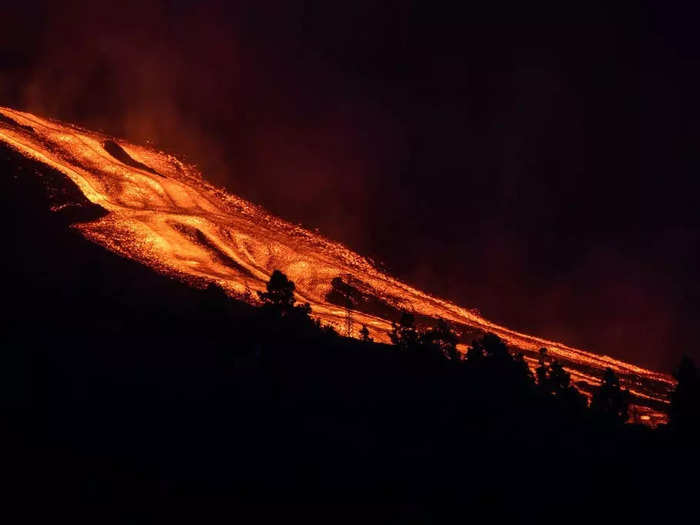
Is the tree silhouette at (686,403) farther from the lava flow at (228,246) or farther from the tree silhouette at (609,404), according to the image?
the lava flow at (228,246)

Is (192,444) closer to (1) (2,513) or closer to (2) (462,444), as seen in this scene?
(1) (2,513)

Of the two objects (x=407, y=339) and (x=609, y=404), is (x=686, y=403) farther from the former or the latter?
(x=407, y=339)

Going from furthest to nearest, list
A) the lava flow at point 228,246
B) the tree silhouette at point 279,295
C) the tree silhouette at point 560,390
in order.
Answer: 1. the lava flow at point 228,246
2. the tree silhouette at point 279,295
3. the tree silhouette at point 560,390

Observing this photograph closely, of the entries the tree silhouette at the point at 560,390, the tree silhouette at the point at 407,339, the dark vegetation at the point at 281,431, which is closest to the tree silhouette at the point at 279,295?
the dark vegetation at the point at 281,431

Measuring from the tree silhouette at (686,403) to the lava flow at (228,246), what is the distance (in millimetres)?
22890

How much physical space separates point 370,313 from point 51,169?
3236 cm

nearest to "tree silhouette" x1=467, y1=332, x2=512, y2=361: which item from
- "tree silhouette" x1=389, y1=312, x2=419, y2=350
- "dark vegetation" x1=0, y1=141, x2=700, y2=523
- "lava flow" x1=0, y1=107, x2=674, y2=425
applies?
"dark vegetation" x1=0, y1=141, x2=700, y2=523

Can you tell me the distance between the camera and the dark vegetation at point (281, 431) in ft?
67.5

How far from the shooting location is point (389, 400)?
27.8 m

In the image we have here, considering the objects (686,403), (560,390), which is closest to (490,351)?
(560,390)

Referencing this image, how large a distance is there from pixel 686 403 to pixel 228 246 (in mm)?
45819

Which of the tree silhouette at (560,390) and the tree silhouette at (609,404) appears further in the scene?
the tree silhouette at (609,404)

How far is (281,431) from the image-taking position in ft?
78.4

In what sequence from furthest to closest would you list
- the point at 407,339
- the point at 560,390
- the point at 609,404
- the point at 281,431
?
1. the point at 609,404
2. the point at 560,390
3. the point at 407,339
4. the point at 281,431
